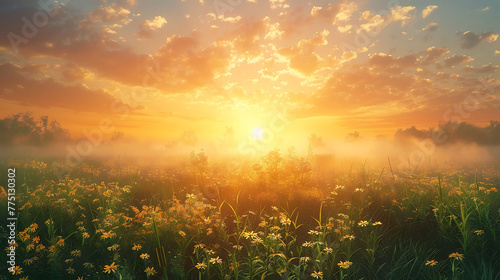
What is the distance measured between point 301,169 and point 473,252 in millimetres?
6474

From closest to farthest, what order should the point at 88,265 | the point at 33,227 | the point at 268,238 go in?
the point at 88,265, the point at 33,227, the point at 268,238

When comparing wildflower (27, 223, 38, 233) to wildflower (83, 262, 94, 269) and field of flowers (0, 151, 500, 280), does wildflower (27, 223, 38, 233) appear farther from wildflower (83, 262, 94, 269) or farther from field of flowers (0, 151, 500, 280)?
wildflower (83, 262, 94, 269)

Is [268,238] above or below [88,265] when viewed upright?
below

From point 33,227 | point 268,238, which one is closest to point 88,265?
point 33,227

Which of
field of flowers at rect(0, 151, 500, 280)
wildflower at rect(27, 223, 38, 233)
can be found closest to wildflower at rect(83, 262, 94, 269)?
field of flowers at rect(0, 151, 500, 280)

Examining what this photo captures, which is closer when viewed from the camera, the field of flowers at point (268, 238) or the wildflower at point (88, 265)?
the wildflower at point (88, 265)

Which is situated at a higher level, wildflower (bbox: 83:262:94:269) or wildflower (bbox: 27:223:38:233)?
wildflower (bbox: 27:223:38:233)

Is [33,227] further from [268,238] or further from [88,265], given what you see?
[268,238]

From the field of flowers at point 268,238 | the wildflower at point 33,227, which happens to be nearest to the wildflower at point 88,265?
the field of flowers at point 268,238

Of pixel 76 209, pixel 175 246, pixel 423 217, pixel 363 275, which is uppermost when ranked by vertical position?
pixel 76 209

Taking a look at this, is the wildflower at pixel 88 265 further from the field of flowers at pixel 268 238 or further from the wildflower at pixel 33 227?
the wildflower at pixel 33 227

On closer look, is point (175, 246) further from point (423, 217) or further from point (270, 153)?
point (270, 153)

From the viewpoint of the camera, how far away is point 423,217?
253 inches

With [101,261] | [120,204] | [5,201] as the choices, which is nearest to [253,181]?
[120,204]
